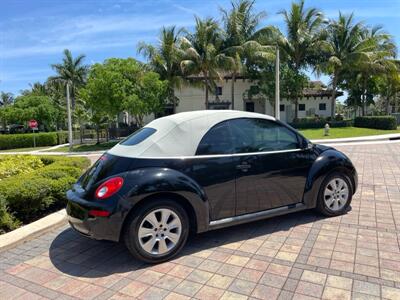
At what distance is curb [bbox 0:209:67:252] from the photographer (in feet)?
14.1

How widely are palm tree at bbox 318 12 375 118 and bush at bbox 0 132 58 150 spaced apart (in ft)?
78.5

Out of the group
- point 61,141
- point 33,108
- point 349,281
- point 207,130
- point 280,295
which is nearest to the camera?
point 280,295

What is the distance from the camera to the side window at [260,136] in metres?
4.30

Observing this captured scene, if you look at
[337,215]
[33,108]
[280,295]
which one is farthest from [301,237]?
[33,108]

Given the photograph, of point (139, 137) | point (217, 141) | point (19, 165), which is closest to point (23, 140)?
point (19, 165)

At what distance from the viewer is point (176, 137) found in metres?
4.02

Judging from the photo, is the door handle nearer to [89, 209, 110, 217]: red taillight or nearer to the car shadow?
the car shadow

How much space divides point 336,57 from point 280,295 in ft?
94.4

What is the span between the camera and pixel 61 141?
30078 millimetres

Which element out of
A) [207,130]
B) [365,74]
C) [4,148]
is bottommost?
[4,148]

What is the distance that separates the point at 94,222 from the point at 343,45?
30047 mm

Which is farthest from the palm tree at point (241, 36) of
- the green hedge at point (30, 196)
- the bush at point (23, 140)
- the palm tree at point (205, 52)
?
the green hedge at point (30, 196)

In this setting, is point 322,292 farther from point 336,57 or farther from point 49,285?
point 336,57

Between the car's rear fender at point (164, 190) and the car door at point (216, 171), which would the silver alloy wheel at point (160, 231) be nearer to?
the car's rear fender at point (164, 190)
